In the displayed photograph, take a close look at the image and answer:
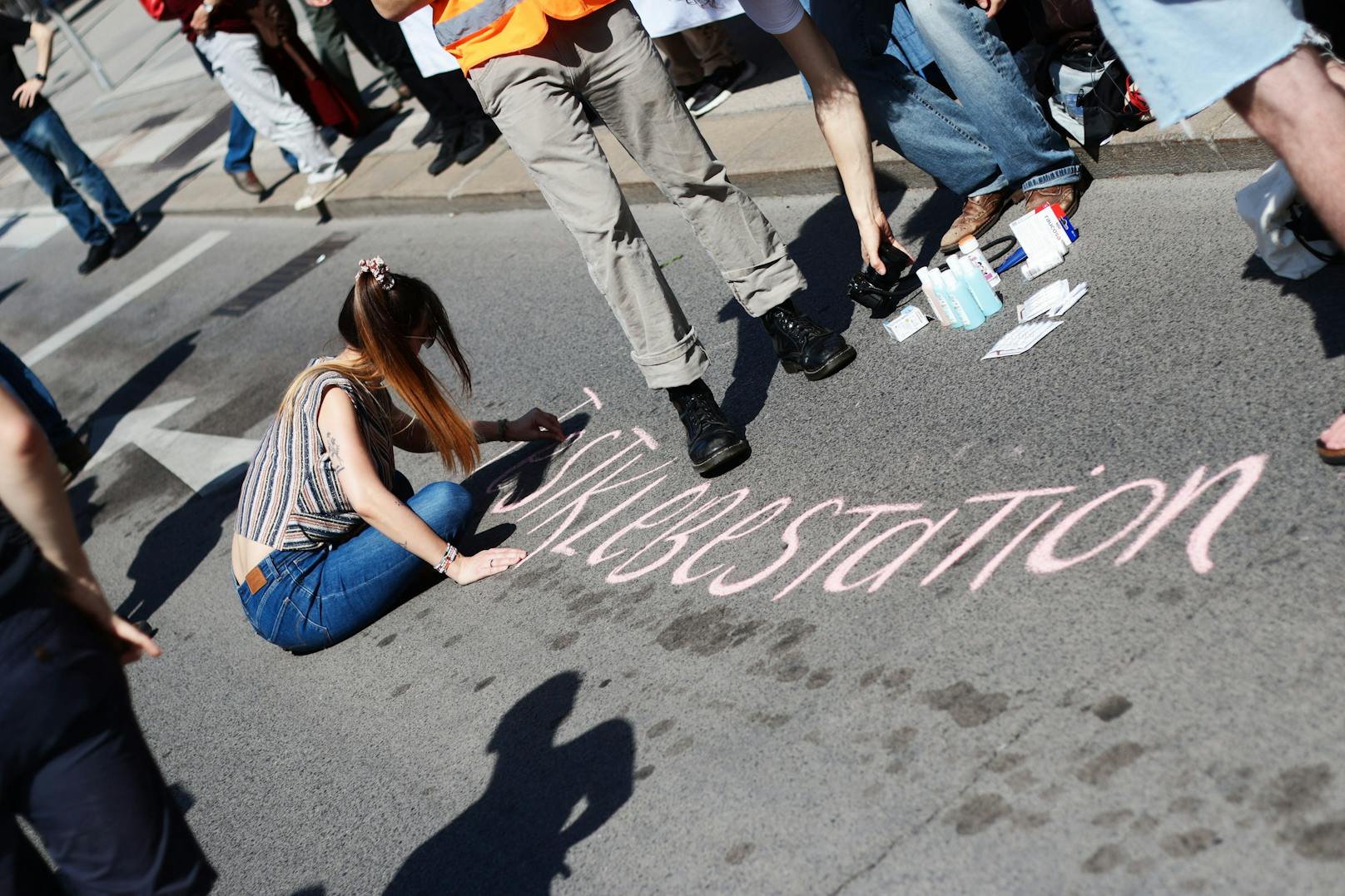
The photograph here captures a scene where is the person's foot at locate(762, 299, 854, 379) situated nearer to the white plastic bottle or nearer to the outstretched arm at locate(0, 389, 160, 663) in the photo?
the white plastic bottle

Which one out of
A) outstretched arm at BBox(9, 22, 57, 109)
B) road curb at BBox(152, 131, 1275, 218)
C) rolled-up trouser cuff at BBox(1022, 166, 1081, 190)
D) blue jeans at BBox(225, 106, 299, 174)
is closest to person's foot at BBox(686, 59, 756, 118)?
road curb at BBox(152, 131, 1275, 218)

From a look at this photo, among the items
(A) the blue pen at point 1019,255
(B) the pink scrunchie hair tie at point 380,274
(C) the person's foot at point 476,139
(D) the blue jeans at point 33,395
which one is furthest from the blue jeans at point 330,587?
(C) the person's foot at point 476,139

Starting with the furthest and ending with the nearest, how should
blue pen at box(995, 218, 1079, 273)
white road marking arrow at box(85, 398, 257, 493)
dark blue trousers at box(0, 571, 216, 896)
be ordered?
white road marking arrow at box(85, 398, 257, 493), blue pen at box(995, 218, 1079, 273), dark blue trousers at box(0, 571, 216, 896)

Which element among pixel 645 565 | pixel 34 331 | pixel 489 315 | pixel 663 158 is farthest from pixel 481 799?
pixel 34 331

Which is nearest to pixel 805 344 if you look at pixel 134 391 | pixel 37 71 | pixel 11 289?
pixel 134 391

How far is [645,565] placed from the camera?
153 inches

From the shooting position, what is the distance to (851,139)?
4344 millimetres

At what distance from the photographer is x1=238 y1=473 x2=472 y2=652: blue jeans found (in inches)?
165

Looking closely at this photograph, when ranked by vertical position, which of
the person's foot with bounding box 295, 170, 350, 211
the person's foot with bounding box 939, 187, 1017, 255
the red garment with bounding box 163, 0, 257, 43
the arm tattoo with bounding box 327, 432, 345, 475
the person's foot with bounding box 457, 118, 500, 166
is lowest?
the person's foot with bounding box 939, 187, 1017, 255

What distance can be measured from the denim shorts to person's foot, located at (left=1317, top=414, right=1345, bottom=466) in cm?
74

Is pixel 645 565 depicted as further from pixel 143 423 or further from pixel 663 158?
pixel 143 423

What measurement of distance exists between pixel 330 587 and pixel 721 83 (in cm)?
454

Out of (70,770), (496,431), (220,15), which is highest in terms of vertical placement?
(220,15)

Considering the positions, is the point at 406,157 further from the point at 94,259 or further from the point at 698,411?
the point at 698,411
